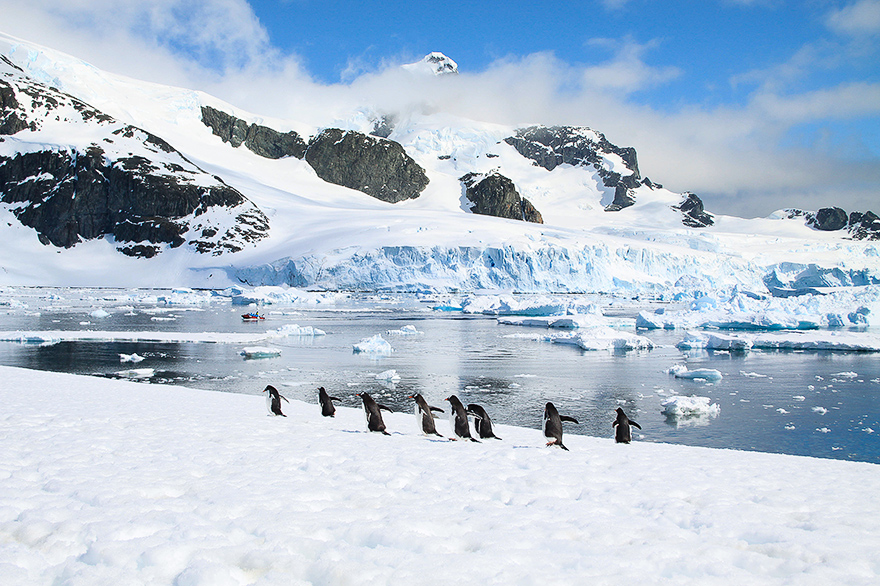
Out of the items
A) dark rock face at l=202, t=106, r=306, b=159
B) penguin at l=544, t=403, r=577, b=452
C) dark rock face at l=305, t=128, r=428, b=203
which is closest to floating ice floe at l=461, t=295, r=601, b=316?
penguin at l=544, t=403, r=577, b=452

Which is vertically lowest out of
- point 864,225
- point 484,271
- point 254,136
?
point 484,271

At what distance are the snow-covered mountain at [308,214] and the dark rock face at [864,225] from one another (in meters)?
0.51

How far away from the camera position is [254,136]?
118812 millimetres

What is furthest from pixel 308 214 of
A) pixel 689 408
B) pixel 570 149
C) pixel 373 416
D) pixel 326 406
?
pixel 570 149

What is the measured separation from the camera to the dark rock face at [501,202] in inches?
4461

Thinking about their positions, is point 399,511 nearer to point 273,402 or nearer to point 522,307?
point 273,402

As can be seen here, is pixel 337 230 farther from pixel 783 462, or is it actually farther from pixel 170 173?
pixel 783 462

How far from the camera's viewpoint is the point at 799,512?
445cm

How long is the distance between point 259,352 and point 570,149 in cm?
14119

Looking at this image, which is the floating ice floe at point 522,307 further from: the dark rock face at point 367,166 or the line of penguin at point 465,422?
the dark rock face at point 367,166

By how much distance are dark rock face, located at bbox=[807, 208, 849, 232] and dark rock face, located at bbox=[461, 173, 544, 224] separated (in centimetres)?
5448

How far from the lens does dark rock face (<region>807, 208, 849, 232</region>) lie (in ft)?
400

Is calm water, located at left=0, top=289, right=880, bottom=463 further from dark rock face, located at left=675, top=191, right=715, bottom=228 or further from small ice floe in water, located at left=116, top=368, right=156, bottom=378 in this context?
dark rock face, located at left=675, top=191, right=715, bottom=228

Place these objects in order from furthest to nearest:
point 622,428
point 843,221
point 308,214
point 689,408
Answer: point 843,221
point 308,214
point 689,408
point 622,428
